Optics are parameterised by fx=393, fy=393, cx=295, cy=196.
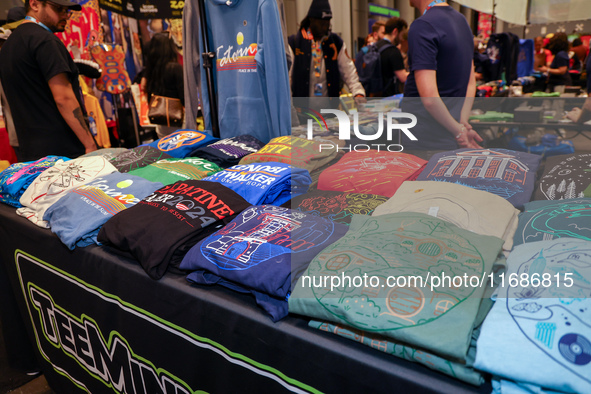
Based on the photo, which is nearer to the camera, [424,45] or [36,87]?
[424,45]

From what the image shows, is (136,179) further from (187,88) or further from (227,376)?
(187,88)

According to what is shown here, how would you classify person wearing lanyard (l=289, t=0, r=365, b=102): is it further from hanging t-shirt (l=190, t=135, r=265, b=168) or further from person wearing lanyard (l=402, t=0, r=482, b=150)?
hanging t-shirt (l=190, t=135, r=265, b=168)

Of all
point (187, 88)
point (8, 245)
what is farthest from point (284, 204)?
point (187, 88)

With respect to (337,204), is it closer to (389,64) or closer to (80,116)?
(80,116)

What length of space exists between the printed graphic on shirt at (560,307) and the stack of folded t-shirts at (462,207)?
17 cm

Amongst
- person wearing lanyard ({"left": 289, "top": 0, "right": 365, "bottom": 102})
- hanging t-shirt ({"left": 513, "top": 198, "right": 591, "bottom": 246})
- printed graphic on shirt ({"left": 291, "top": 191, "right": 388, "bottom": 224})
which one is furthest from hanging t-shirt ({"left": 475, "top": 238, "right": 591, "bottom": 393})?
person wearing lanyard ({"left": 289, "top": 0, "right": 365, "bottom": 102})

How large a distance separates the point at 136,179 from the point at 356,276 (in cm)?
103

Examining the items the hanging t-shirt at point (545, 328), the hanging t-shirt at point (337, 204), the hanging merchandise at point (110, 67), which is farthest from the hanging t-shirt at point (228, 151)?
the hanging merchandise at point (110, 67)

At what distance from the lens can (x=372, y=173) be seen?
1.39m

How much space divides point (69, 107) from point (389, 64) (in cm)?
335

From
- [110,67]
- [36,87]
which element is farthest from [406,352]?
[110,67]

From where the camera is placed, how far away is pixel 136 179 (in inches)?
58.3

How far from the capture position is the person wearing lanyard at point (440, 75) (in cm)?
181

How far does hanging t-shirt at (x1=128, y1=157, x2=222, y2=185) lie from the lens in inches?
60.7
